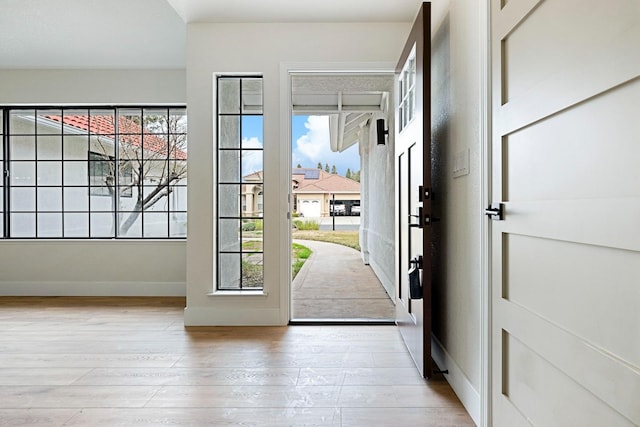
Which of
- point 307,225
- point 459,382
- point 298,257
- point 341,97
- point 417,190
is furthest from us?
point 307,225

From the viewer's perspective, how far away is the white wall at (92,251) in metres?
4.55

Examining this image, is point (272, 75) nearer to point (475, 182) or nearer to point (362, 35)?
point (362, 35)

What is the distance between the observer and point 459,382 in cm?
211

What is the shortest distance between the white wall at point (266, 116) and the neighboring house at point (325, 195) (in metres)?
15.5

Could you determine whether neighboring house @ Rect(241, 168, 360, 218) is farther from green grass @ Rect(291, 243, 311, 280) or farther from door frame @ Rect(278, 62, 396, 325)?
door frame @ Rect(278, 62, 396, 325)

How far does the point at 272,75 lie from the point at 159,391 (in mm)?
2493

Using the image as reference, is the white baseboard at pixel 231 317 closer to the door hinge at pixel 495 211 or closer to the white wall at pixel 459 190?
the white wall at pixel 459 190

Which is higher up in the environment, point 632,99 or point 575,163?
point 632,99

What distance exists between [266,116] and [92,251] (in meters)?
2.77

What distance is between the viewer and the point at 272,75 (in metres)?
3.39

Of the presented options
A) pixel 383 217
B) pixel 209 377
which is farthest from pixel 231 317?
pixel 383 217

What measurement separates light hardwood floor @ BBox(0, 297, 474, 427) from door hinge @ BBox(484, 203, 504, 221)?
98 centimetres

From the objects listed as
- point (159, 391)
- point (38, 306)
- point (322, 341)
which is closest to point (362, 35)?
point (322, 341)

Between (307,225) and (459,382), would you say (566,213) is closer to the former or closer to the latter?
(459,382)
